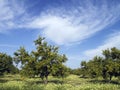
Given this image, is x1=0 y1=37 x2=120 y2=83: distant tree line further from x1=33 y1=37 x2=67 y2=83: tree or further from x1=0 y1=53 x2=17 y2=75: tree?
x1=0 y1=53 x2=17 y2=75: tree

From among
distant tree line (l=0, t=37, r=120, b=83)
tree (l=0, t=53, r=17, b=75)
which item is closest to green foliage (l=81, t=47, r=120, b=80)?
distant tree line (l=0, t=37, r=120, b=83)

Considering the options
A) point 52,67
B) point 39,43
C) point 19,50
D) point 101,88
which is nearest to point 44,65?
point 52,67

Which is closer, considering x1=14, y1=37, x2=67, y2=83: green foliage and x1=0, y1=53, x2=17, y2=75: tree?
x1=14, y1=37, x2=67, y2=83: green foliage

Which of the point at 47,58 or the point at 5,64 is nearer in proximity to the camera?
the point at 47,58

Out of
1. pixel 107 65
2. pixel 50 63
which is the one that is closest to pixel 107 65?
pixel 107 65

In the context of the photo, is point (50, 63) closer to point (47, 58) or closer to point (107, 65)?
point (47, 58)

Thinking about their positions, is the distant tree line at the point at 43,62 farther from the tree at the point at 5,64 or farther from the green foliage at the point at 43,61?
the tree at the point at 5,64

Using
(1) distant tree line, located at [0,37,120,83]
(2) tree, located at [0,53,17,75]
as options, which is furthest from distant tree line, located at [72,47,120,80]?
(2) tree, located at [0,53,17,75]

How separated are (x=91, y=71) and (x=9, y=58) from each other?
95.4 feet

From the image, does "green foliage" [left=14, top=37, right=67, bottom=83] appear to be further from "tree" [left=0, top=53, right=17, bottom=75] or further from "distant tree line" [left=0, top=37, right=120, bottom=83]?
"tree" [left=0, top=53, right=17, bottom=75]

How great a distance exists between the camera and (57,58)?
5878cm

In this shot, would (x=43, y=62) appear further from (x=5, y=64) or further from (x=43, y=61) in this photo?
(x=5, y=64)

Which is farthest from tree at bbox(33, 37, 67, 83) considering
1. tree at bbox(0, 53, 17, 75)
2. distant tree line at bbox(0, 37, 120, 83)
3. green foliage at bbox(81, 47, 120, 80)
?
tree at bbox(0, 53, 17, 75)

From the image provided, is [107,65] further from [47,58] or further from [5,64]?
[5,64]
